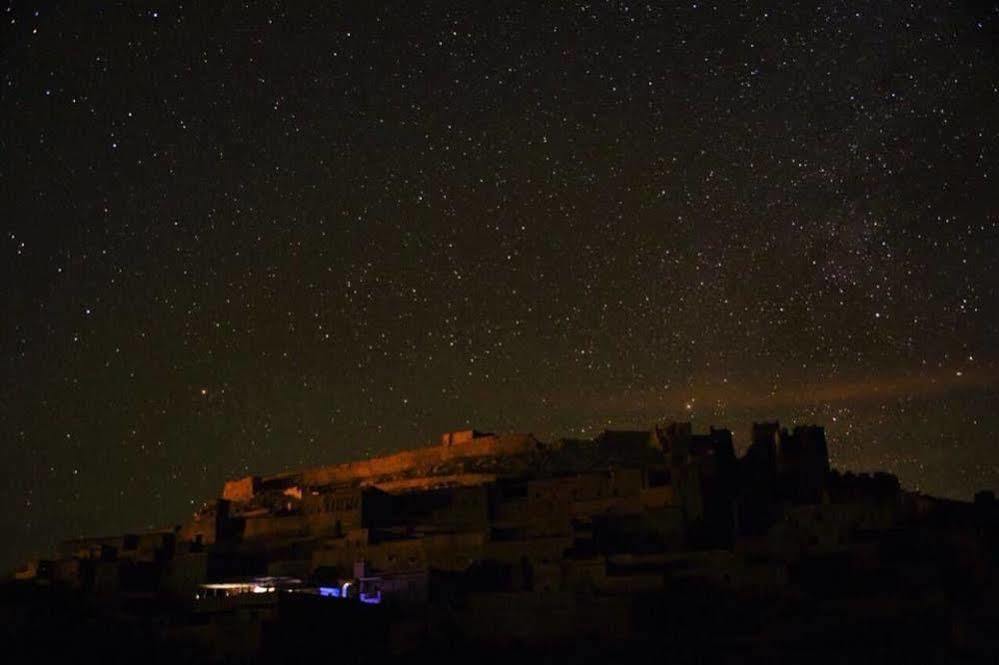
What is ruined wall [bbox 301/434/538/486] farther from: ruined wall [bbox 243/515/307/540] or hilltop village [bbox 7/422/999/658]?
ruined wall [bbox 243/515/307/540]

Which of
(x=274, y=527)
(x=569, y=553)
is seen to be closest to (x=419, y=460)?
(x=274, y=527)

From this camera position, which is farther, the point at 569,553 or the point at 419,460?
the point at 419,460

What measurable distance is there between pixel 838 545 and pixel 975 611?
15.1ft

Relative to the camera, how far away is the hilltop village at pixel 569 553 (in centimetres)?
2945

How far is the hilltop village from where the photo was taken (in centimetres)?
2945

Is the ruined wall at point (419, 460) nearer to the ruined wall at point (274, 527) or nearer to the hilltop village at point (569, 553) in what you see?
the hilltop village at point (569, 553)

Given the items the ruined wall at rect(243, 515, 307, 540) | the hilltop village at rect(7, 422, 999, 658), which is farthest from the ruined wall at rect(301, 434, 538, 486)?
the ruined wall at rect(243, 515, 307, 540)

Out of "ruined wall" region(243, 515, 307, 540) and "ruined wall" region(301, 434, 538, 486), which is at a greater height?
"ruined wall" region(301, 434, 538, 486)

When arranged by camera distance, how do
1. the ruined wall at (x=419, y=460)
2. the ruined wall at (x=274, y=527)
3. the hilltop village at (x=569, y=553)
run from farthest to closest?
the ruined wall at (x=419, y=460)
the ruined wall at (x=274, y=527)
the hilltop village at (x=569, y=553)

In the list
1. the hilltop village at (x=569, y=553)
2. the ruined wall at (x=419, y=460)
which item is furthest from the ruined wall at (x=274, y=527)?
the ruined wall at (x=419, y=460)

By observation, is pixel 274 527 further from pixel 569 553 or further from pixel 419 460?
pixel 569 553

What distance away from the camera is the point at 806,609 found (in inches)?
1150

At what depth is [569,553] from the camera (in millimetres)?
33406

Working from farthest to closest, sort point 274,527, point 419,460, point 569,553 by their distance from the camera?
1. point 419,460
2. point 274,527
3. point 569,553
